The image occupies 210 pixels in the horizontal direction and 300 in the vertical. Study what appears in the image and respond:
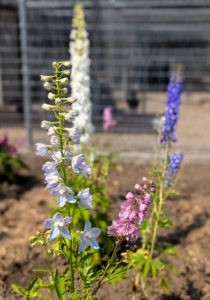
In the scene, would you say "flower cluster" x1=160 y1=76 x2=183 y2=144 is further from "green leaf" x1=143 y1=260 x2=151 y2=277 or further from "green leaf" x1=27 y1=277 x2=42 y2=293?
"green leaf" x1=27 y1=277 x2=42 y2=293

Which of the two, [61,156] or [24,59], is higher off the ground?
[24,59]

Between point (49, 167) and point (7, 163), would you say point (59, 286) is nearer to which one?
point (49, 167)

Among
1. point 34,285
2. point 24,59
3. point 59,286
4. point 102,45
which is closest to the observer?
point 59,286

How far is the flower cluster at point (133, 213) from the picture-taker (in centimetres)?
155

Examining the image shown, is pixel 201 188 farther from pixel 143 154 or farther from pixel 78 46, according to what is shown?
pixel 78 46

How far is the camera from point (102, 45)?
24.7ft

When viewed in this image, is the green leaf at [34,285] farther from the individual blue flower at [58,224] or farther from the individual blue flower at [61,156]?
the individual blue flower at [61,156]

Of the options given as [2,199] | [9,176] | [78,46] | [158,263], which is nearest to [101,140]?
[9,176]

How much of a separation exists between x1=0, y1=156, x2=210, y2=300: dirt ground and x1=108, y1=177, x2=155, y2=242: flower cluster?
1.02 meters

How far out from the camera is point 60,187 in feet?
4.86

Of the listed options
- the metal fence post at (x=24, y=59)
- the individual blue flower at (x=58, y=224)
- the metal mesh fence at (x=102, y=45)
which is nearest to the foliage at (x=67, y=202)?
the individual blue flower at (x=58, y=224)

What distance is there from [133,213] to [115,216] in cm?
195

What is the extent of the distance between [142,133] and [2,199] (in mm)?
3655

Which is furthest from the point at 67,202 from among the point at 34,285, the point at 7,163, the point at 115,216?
the point at 7,163
